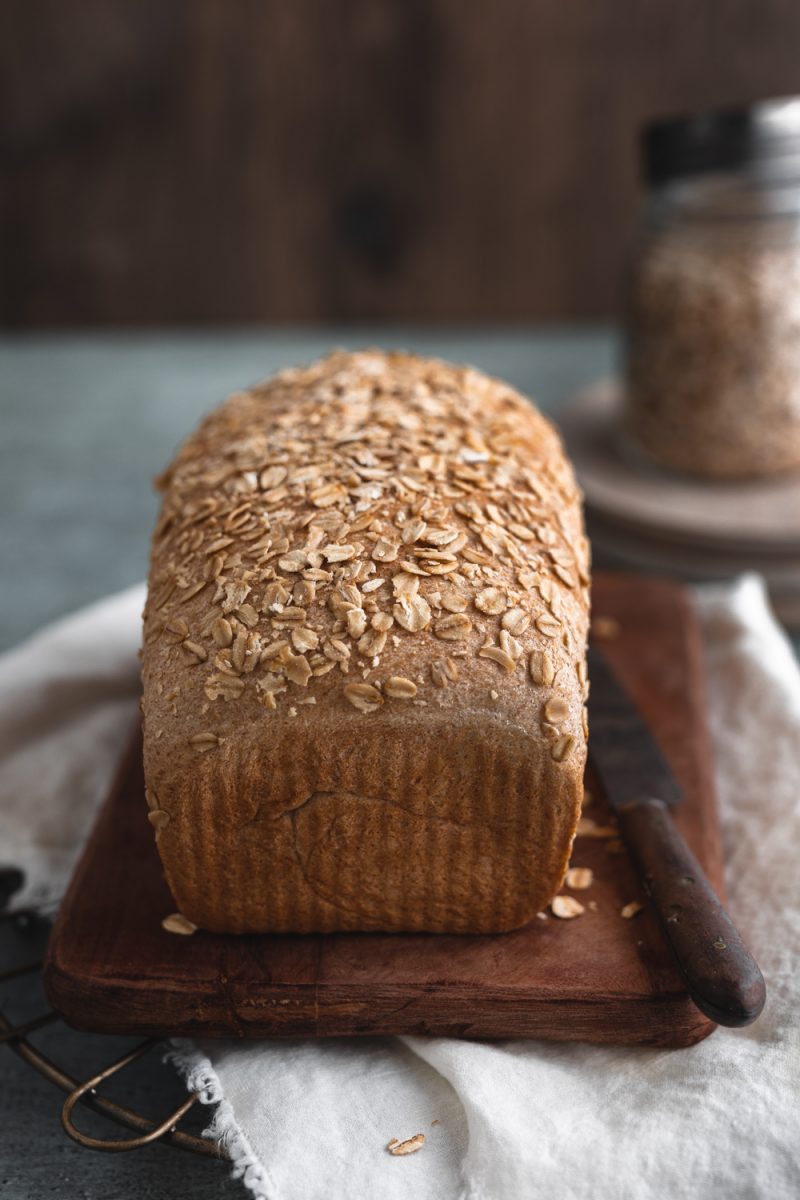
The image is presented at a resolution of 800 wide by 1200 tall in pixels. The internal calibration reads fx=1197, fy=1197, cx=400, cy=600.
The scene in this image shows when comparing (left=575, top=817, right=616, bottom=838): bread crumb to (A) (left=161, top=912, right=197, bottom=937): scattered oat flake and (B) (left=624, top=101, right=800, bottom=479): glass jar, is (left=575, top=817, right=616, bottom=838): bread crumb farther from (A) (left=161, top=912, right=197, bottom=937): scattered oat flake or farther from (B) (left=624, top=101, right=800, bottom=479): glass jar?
(B) (left=624, top=101, right=800, bottom=479): glass jar

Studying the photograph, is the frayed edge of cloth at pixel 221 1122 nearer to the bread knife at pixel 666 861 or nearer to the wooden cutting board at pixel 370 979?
the wooden cutting board at pixel 370 979

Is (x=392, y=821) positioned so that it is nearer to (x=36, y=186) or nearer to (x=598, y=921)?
(x=598, y=921)

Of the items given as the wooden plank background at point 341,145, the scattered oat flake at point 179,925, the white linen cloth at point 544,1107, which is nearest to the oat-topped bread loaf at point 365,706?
the scattered oat flake at point 179,925

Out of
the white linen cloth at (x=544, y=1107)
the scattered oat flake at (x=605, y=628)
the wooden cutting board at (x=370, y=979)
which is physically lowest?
the white linen cloth at (x=544, y=1107)

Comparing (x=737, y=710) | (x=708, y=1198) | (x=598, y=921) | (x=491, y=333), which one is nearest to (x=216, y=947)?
(x=598, y=921)

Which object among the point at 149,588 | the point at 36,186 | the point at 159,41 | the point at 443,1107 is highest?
the point at 159,41

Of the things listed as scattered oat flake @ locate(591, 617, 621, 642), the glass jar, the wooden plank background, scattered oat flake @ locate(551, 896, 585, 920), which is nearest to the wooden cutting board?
scattered oat flake @ locate(551, 896, 585, 920)
